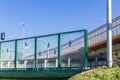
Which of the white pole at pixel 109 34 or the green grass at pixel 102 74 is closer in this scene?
the green grass at pixel 102 74

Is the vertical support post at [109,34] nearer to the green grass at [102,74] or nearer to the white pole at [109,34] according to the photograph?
the white pole at [109,34]

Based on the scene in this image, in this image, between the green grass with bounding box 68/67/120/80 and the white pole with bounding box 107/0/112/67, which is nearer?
the green grass with bounding box 68/67/120/80

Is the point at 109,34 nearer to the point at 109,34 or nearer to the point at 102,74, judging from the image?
the point at 109,34

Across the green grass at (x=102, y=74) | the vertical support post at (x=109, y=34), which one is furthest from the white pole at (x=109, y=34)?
the green grass at (x=102, y=74)

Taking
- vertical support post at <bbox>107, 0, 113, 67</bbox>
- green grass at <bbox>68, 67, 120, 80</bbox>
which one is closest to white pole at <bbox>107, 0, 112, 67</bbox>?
vertical support post at <bbox>107, 0, 113, 67</bbox>

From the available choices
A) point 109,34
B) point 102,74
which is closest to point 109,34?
point 109,34

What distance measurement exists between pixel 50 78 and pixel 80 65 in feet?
8.34

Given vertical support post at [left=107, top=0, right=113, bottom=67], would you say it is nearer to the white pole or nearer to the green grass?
the white pole

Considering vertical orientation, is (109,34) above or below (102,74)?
above

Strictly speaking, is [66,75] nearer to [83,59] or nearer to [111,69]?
[83,59]

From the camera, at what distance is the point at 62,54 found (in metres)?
27.5

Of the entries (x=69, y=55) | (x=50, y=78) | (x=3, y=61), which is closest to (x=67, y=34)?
(x=69, y=55)

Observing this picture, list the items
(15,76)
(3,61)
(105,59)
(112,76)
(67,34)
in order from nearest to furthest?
(112,76)
(105,59)
(67,34)
(15,76)
(3,61)

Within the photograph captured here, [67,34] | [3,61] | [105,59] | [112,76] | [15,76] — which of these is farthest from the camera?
[3,61]
